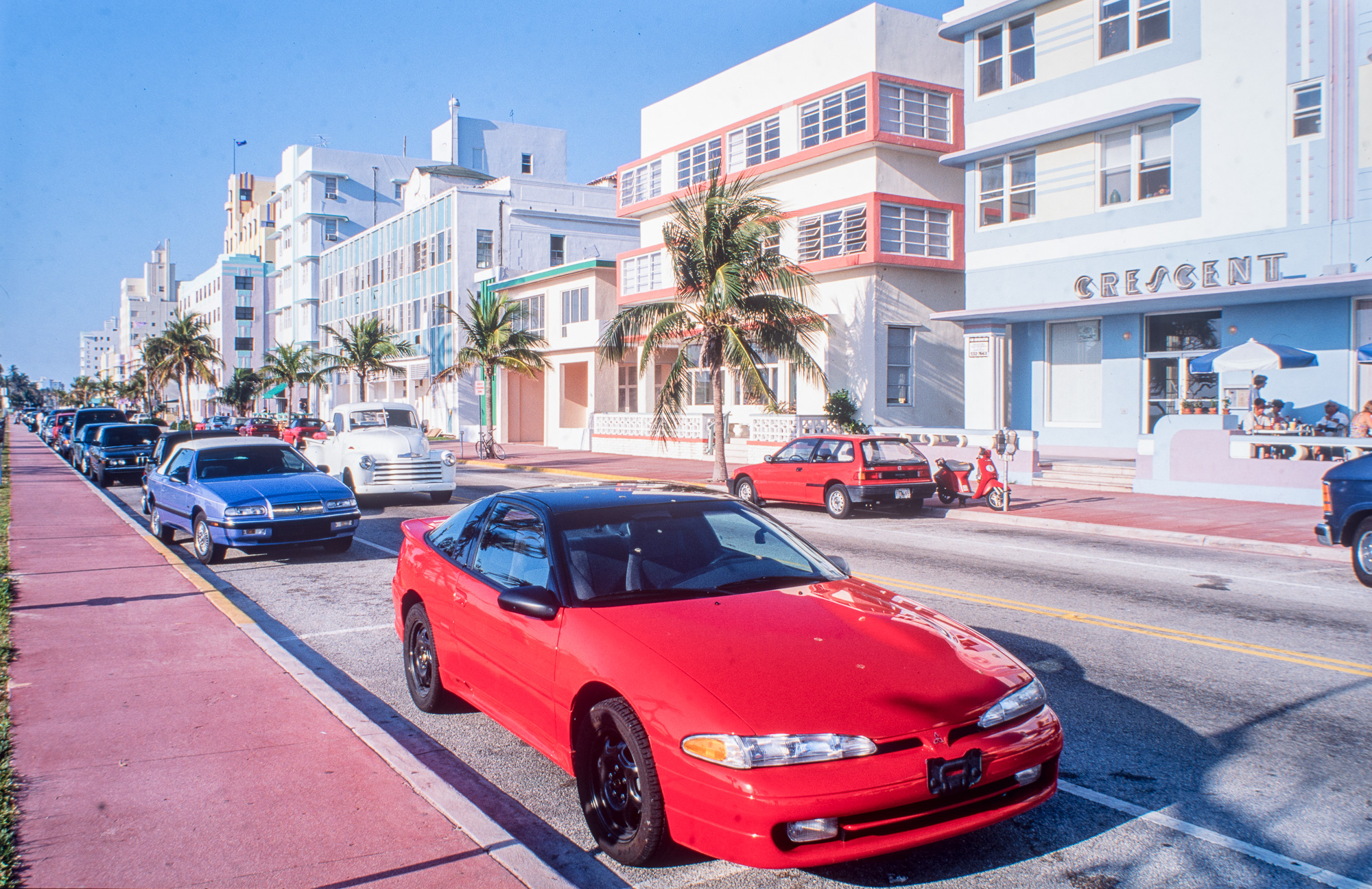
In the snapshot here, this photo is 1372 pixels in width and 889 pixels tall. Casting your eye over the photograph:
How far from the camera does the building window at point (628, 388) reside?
4066 cm

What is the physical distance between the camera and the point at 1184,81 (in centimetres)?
2141

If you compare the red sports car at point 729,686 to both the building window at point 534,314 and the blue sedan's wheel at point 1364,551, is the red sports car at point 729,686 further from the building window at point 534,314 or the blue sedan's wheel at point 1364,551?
the building window at point 534,314

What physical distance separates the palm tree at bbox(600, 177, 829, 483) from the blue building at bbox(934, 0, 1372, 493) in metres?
5.24

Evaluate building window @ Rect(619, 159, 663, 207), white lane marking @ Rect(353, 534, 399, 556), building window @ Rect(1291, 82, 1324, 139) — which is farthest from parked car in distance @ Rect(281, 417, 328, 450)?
building window @ Rect(1291, 82, 1324, 139)

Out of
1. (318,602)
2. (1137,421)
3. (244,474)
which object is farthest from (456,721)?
(1137,421)

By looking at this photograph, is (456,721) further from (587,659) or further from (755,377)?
(755,377)

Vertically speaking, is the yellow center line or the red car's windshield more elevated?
the red car's windshield

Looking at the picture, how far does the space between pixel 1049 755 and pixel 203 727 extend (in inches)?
174

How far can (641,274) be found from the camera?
37.5m

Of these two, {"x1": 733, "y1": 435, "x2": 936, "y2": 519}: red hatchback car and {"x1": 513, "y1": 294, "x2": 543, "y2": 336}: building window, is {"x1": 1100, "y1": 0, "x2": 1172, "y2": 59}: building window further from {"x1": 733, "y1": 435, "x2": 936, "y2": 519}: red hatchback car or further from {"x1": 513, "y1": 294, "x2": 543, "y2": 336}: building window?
{"x1": 513, "y1": 294, "x2": 543, "y2": 336}: building window

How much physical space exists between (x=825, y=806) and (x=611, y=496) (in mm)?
2357

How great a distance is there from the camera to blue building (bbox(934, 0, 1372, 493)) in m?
19.3

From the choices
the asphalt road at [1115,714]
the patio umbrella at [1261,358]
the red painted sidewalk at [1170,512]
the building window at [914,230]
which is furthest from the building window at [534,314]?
the asphalt road at [1115,714]

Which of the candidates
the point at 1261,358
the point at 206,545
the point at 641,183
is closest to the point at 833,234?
the point at 641,183
